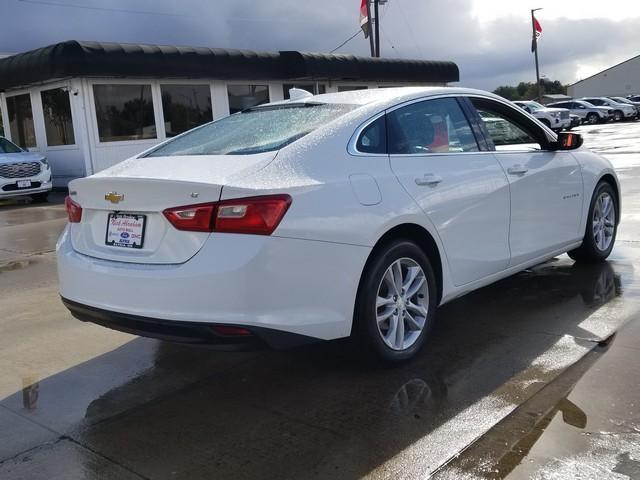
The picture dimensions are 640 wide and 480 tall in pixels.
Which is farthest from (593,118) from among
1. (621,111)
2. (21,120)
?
(21,120)

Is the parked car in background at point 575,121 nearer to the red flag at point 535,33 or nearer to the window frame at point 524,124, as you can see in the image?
the red flag at point 535,33

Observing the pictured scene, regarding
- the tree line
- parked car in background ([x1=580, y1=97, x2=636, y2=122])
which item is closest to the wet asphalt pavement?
parked car in background ([x1=580, y1=97, x2=636, y2=122])

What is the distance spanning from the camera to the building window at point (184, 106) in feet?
63.9

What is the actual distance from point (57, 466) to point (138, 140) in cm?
1663

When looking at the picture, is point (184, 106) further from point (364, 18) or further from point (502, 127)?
point (502, 127)

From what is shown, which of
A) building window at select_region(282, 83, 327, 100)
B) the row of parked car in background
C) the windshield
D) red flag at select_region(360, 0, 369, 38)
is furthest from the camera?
the row of parked car in background

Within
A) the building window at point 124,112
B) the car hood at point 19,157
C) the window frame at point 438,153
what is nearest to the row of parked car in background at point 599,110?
the building window at point 124,112

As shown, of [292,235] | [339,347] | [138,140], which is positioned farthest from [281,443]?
[138,140]

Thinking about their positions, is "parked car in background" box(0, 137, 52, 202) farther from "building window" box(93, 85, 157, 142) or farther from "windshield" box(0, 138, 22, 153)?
"building window" box(93, 85, 157, 142)

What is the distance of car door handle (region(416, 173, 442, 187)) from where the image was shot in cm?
405

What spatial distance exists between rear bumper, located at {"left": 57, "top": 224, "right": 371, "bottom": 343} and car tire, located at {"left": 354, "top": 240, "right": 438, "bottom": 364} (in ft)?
0.36

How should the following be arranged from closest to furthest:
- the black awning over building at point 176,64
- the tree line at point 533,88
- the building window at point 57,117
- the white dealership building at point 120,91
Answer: the black awning over building at point 176,64
the white dealership building at point 120,91
the building window at point 57,117
the tree line at point 533,88

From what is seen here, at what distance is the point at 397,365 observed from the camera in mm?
3996

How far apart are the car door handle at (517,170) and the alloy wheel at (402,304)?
1.21 meters
